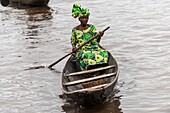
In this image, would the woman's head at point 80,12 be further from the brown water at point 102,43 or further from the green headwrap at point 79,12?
the brown water at point 102,43

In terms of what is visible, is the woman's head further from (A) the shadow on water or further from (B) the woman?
(A) the shadow on water

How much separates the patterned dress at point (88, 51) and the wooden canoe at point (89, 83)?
16 centimetres

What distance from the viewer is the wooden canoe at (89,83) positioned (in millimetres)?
5711

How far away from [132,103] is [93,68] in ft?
2.97

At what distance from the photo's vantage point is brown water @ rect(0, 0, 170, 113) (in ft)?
21.8

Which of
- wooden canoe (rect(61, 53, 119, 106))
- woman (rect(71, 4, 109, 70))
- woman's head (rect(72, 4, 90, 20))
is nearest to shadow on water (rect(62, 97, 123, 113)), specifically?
wooden canoe (rect(61, 53, 119, 106))

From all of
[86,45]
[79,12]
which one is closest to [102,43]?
[86,45]

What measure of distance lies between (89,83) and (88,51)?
703 mm

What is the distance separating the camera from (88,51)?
673 centimetres

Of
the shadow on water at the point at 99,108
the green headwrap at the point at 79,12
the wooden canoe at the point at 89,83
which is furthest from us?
the green headwrap at the point at 79,12

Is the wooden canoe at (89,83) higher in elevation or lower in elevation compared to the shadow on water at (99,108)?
higher

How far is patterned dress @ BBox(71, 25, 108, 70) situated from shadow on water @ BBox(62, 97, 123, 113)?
0.71 m

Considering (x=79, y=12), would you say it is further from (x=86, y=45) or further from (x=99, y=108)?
(x=99, y=108)

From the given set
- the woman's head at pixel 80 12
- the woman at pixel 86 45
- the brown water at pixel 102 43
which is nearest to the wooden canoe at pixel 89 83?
the woman at pixel 86 45
